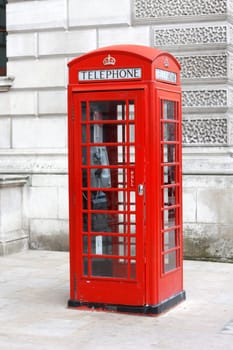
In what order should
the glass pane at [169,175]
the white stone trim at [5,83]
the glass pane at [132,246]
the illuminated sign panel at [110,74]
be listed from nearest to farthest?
the illuminated sign panel at [110,74] → the glass pane at [132,246] → the glass pane at [169,175] → the white stone trim at [5,83]

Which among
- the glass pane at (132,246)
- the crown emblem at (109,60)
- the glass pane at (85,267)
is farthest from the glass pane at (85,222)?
the crown emblem at (109,60)

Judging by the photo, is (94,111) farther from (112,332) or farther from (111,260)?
(112,332)

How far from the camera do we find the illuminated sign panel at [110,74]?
7102 mm

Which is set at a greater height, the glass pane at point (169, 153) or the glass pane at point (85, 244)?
the glass pane at point (169, 153)

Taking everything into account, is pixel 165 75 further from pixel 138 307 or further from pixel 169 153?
pixel 138 307

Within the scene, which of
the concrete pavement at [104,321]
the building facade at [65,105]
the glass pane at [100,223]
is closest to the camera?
the concrete pavement at [104,321]

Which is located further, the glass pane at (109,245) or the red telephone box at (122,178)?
the glass pane at (109,245)

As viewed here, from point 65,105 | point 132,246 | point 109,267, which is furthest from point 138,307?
point 65,105

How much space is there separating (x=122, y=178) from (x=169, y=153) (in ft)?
1.92

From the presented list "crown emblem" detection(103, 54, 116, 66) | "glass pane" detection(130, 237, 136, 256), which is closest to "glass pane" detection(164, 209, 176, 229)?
"glass pane" detection(130, 237, 136, 256)

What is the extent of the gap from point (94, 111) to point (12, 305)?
7.08 ft

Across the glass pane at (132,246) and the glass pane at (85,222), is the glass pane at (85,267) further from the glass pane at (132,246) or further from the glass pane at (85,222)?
the glass pane at (132,246)

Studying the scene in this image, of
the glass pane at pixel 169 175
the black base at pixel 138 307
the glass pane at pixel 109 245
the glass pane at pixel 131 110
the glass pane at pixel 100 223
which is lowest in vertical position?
the black base at pixel 138 307

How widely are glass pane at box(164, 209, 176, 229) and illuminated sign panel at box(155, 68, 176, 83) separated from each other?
1279 mm
